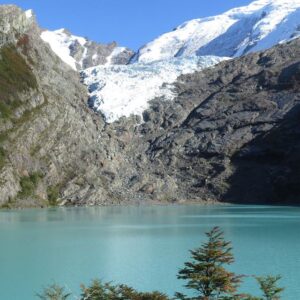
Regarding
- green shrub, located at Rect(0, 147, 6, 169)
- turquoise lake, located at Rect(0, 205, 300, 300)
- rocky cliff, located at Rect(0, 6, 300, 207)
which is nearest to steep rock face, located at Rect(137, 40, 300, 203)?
rocky cliff, located at Rect(0, 6, 300, 207)

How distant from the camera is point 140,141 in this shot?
18275 cm

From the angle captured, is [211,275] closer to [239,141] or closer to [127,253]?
[127,253]

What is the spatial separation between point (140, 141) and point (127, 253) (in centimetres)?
12747

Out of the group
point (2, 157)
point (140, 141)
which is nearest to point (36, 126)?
point (2, 157)

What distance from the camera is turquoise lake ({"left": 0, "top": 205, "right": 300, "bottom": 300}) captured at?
A: 40875mm

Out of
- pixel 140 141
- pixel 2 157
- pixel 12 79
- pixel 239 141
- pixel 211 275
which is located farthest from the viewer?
pixel 140 141

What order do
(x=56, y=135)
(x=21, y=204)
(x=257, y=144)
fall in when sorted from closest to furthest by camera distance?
(x=21, y=204) < (x=56, y=135) < (x=257, y=144)

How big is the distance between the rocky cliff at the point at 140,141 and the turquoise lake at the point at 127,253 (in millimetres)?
58951

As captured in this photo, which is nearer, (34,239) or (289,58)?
(34,239)

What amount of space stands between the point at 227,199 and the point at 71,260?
363 feet

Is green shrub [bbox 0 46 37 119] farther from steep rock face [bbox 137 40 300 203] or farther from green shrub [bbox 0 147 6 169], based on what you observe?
steep rock face [bbox 137 40 300 203]

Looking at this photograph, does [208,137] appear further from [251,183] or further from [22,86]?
[22,86]

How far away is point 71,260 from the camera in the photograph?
51031 mm

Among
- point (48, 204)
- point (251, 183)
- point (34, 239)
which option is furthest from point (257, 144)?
point (34, 239)
